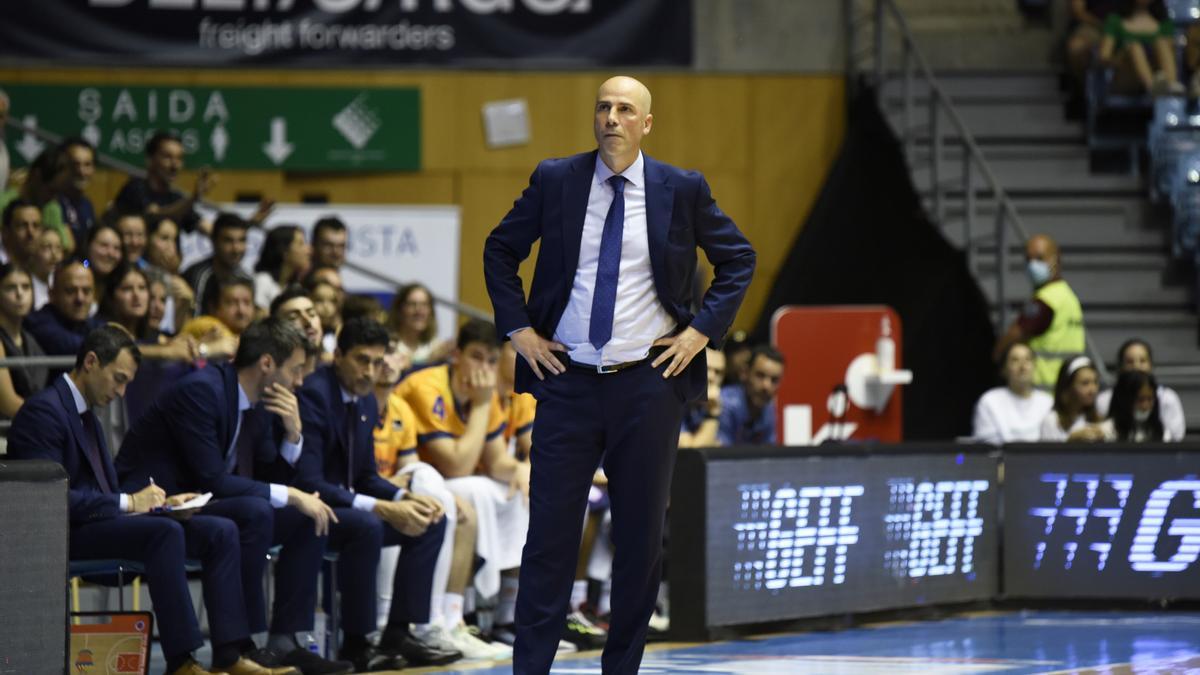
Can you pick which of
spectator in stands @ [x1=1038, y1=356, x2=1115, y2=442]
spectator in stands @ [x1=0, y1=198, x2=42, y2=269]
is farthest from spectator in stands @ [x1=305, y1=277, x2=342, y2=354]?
spectator in stands @ [x1=1038, y1=356, x2=1115, y2=442]

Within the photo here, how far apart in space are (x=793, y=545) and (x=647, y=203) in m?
3.64

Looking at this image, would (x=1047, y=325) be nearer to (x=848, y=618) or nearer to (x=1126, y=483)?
(x=1126, y=483)

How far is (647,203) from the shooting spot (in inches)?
227

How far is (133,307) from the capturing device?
8773 mm

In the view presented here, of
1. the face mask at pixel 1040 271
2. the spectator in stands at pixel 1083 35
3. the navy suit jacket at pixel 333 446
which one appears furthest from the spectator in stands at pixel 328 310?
the spectator in stands at pixel 1083 35

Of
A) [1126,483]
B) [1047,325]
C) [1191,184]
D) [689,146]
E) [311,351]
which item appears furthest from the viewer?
[689,146]

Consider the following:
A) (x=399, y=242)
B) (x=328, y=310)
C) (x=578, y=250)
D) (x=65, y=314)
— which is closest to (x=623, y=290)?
(x=578, y=250)

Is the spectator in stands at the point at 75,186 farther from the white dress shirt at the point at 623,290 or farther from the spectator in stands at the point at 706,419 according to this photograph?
the white dress shirt at the point at 623,290

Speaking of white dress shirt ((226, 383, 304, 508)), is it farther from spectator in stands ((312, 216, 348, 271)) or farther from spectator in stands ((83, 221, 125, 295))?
spectator in stands ((312, 216, 348, 271))

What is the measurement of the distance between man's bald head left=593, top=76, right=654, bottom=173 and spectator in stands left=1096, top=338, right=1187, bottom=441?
18.9ft

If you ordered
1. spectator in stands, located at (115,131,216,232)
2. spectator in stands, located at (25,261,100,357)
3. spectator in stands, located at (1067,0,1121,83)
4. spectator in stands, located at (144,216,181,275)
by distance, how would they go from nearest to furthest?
spectator in stands, located at (25,261,100,357) < spectator in stands, located at (144,216,181,275) < spectator in stands, located at (115,131,216,232) < spectator in stands, located at (1067,0,1121,83)

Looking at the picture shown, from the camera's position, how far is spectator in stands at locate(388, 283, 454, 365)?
9898 mm

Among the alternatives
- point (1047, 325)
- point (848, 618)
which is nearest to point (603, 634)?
point (848, 618)

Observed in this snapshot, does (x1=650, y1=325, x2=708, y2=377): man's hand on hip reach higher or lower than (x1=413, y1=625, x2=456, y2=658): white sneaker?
higher
